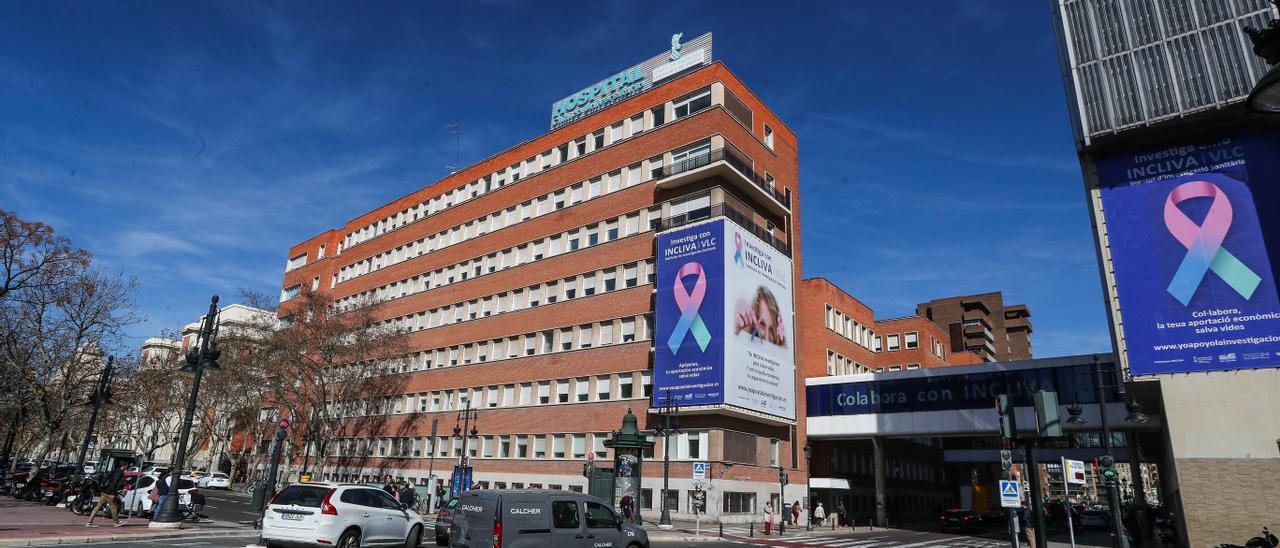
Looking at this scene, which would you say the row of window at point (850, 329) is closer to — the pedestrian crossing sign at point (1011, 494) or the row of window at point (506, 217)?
the row of window at point (506, 217)

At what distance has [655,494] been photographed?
136 feet

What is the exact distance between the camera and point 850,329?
64.0 metres

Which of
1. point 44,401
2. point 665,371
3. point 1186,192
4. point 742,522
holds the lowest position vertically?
point 742,522

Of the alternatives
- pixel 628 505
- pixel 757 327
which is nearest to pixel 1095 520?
pixel 757 327

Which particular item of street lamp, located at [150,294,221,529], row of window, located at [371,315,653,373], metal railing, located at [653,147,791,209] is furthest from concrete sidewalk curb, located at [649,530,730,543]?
metal railing, located at [653,147,791,209]

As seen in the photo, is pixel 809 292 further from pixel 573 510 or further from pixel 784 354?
pixel 573 510

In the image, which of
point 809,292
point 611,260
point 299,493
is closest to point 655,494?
point 611,260

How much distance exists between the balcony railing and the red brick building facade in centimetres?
14

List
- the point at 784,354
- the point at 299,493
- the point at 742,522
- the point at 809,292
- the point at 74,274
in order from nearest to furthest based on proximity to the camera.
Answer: the point at 299,493 → the point at 74,274 → the point at 742,522 → the point at 784,354 → the point at 809,292

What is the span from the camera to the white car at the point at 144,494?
26.3m

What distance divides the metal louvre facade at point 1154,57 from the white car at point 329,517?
1322 inches

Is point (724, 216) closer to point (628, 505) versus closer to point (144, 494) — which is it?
point (628, 505)

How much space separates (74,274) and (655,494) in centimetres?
3036

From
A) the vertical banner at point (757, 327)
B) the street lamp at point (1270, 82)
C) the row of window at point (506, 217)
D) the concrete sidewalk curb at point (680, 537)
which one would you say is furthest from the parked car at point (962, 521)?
the street lamp at point (1270, 82)
